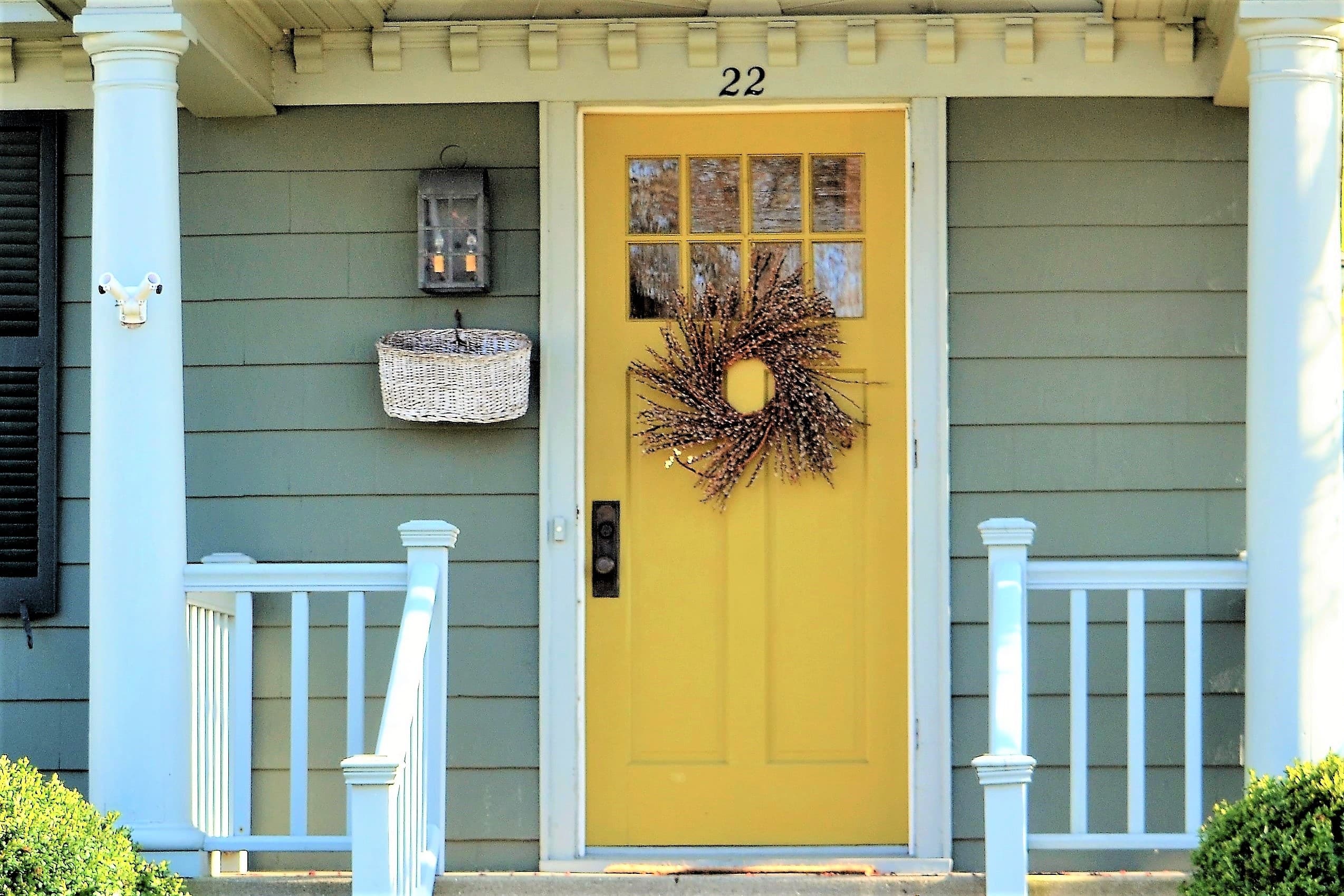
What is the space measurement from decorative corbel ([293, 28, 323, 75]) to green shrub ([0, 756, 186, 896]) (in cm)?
204

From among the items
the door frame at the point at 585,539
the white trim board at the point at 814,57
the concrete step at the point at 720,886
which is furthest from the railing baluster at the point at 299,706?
the white trim board at the point at 814,57

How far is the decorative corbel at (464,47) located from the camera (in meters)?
4.17

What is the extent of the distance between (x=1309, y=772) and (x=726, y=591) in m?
1.70

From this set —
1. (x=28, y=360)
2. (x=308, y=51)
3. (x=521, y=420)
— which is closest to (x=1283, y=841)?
(x=521, y=420)

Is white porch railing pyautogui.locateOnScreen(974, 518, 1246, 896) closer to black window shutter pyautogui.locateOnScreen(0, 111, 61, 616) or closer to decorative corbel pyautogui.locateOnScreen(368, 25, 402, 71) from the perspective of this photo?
decorative corbel pyautogui.locateOnScreen(368, 25, 402, 71)

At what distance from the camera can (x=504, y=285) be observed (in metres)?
4.22

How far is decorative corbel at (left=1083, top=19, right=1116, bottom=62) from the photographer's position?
4129mm

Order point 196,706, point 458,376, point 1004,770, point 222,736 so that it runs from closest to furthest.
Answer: point 1004,770
point 196,706
point 222,736
point 458,376

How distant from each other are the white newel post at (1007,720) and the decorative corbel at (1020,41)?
4.73ft

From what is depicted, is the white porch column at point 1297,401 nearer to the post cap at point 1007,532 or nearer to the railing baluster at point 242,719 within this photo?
the post cap at point 1007,532

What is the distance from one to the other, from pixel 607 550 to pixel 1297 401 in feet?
5.93

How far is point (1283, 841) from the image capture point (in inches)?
110

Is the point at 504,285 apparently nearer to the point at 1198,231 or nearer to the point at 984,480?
the point at 984,480

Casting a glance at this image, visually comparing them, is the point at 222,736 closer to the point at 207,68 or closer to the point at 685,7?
the point at 207,68
